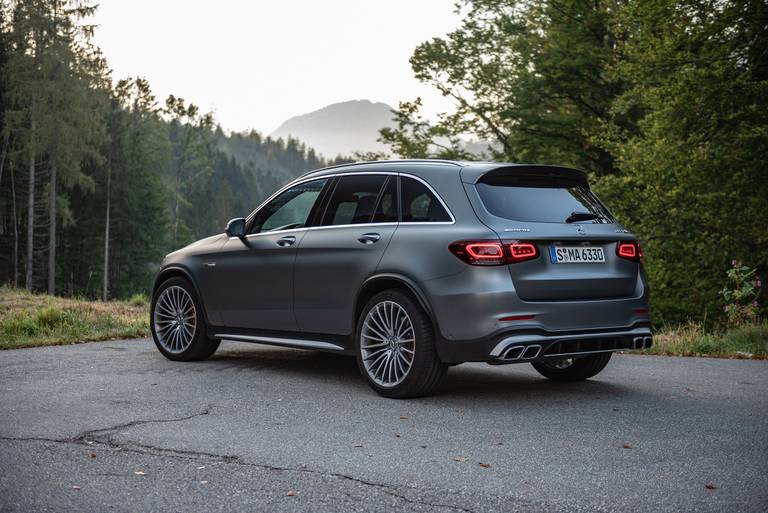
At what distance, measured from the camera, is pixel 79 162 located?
156 ft

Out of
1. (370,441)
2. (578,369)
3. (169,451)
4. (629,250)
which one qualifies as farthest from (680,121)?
(169,451)

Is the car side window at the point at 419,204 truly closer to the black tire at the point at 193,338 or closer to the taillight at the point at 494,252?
the taillight at the point at 494,252

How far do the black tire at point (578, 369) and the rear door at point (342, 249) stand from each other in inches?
78.6

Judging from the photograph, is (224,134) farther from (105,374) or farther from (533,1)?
(105,374)

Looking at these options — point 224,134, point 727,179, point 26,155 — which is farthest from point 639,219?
point 224,134

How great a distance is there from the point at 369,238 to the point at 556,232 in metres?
1.49

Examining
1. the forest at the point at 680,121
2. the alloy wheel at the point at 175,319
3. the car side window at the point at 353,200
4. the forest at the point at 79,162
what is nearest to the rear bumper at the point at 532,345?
the car side window at the point at 353,200

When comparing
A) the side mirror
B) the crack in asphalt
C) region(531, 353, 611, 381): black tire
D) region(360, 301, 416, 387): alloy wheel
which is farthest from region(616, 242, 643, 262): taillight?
the side mirror

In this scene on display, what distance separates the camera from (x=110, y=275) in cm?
6256

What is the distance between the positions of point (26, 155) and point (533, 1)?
27.2 m

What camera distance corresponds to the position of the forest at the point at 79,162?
44594mm

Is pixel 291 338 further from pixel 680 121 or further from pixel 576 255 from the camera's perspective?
pixel 680 121

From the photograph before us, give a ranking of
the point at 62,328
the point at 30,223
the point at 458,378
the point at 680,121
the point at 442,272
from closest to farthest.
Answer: the point at 442,272 → the point at 458,378 → the point at 62,328 → the point at 680,121 → the point at 30,223

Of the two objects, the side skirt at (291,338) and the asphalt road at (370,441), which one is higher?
the side skirt at (291,338)
